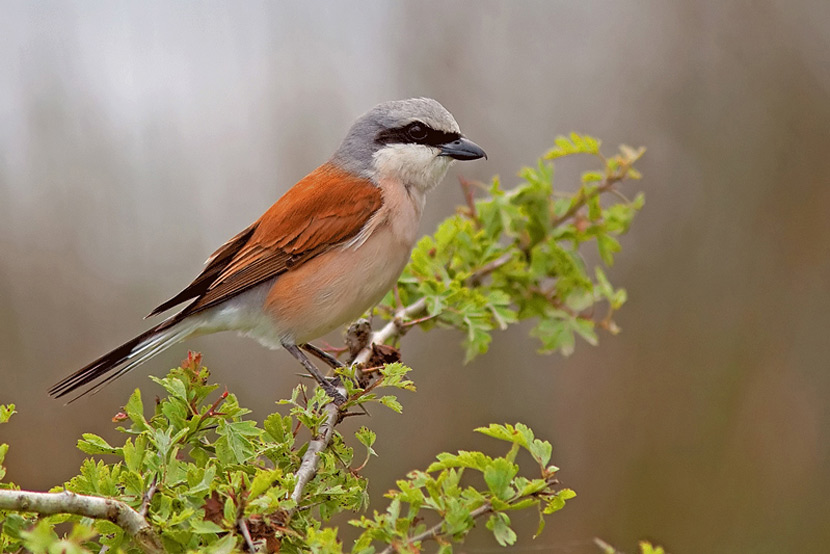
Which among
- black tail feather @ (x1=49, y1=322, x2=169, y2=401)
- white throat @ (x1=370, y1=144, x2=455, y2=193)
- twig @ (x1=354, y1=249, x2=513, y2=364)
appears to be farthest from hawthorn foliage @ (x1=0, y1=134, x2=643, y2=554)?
white throat @ (x1=370, y1=144, x2=455, y2=193)

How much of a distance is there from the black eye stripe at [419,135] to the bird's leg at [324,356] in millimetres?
893

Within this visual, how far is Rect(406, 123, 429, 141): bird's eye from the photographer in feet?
10.4

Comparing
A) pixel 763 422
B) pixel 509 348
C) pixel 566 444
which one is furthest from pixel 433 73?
pixel 763 422

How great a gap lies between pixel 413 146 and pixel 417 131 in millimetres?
62

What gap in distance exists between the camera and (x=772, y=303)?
4.69m

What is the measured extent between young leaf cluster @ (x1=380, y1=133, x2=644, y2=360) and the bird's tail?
2.61 feet

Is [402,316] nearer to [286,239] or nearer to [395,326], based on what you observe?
[395,326]

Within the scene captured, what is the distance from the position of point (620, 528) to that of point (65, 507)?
372cm

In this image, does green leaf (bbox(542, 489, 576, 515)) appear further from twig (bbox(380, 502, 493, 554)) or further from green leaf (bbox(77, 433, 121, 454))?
green leaf (bbox(77, 433, 121, 454))

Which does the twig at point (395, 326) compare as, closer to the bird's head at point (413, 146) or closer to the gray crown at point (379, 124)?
the bird's head at point (413, 146)

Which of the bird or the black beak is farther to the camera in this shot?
the black beak

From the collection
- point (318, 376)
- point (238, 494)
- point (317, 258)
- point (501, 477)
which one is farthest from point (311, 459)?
point (317, 258)

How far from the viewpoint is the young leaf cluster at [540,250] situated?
117 inches

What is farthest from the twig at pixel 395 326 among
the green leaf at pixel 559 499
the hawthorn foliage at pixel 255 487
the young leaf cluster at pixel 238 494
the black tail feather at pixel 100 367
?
the green leaf at pixel 559 499
